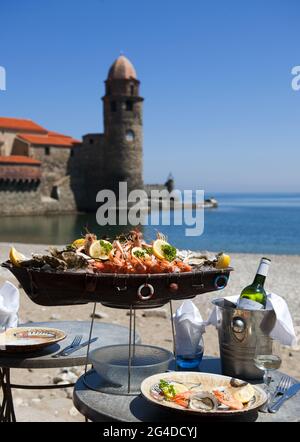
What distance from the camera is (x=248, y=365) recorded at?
215 centimetres

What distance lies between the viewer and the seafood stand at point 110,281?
6.26 ft

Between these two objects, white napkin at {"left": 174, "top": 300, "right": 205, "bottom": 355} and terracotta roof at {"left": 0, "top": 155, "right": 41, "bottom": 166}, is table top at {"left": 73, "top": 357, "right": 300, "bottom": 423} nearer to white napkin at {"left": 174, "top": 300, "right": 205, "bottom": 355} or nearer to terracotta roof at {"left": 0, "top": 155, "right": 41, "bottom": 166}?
white napkin at {"left": 174, "top": 300, "right": 205, "bottom": 355}

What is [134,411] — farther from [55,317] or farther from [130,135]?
[130,135]

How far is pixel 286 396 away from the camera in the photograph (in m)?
2.04

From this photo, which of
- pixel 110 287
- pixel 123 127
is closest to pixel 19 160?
pixel 123 127

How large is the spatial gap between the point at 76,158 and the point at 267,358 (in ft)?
156

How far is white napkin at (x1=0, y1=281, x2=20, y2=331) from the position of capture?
276 cm

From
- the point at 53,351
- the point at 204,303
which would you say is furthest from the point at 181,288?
the point at 204,303

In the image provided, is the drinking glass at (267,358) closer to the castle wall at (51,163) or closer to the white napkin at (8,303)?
the white napkin at (8,303)

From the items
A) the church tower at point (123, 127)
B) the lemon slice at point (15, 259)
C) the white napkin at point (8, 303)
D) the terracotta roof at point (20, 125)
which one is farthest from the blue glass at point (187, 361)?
the terracotta roof at point (20, 125)

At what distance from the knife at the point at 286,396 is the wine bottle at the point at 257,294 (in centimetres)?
36

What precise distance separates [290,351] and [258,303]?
13.5 ft

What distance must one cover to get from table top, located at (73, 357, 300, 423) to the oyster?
0.05m
